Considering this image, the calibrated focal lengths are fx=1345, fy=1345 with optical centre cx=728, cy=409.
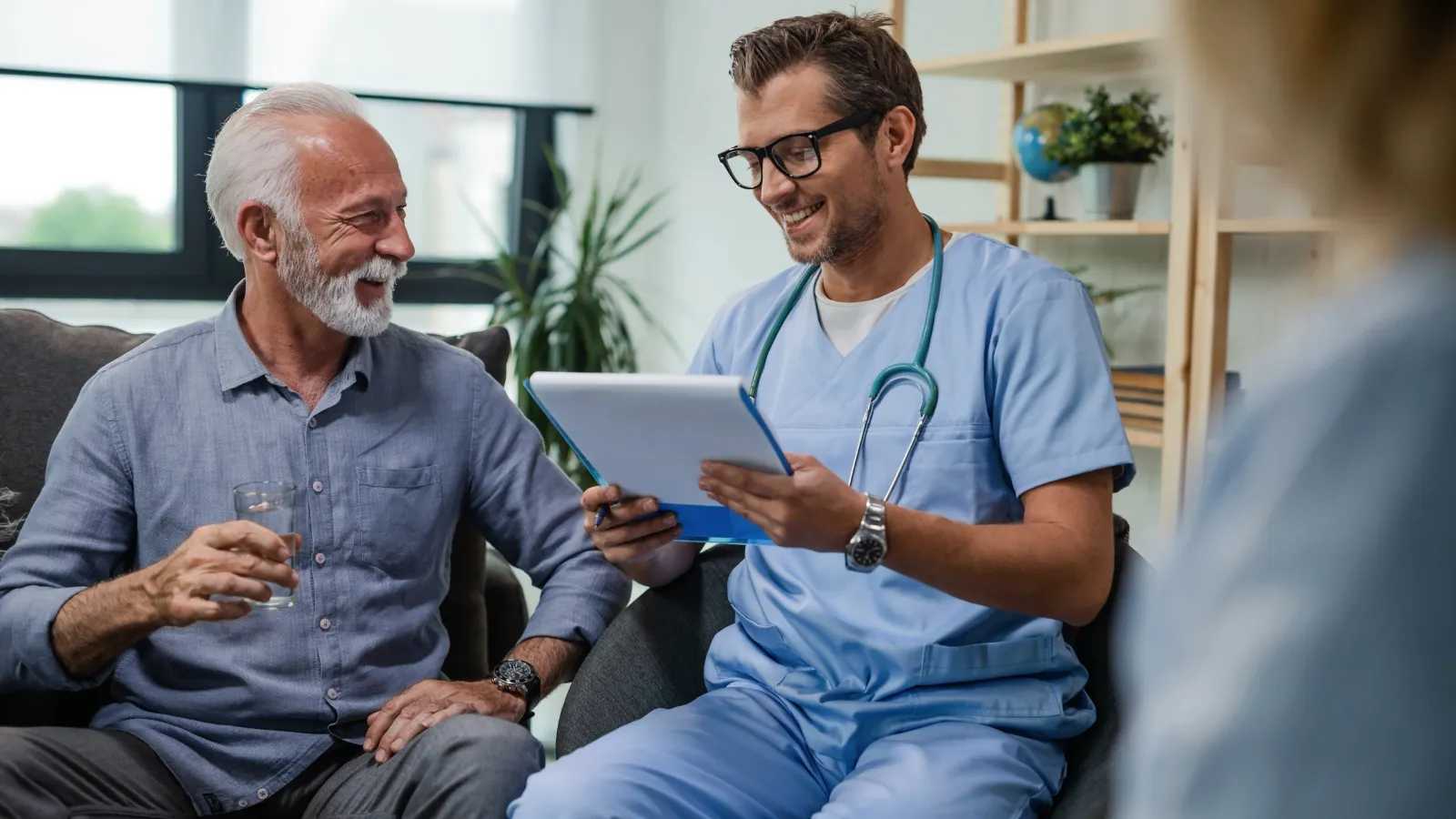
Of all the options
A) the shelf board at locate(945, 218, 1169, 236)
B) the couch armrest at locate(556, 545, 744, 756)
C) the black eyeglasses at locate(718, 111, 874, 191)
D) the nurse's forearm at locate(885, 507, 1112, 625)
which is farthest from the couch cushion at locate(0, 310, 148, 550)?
the shelf board at locate(945, 218, 1169, 236)

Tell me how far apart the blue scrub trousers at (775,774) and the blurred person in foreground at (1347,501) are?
2.93 feet

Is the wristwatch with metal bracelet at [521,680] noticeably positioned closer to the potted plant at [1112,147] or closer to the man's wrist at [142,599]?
the man's wrist at [142,599]

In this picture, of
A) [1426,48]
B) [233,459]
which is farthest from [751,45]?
[1426,48]

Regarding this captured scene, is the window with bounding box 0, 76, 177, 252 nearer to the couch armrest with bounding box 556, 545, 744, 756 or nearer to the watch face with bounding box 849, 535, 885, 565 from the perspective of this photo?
the couch armrest with bounding box 556, 545, 744, 756

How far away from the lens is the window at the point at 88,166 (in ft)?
12.3

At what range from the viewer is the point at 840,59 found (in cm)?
159

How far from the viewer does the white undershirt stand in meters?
1.59

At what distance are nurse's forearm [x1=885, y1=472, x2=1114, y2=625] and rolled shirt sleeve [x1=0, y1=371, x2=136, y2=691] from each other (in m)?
0.93

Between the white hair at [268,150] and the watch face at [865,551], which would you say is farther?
the white hair at [268,150]

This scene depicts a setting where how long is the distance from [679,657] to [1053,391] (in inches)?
22.5

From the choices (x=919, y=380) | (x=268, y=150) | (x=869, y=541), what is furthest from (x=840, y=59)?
(x=268, y=150)

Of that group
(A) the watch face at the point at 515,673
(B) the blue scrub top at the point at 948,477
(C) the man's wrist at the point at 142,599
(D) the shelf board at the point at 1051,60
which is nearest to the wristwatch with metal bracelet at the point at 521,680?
(A) the watch face at the point at 515,673

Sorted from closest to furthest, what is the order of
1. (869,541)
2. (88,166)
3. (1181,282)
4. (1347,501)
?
(1347,501) → (869,541) → (1181,282) → (88,166)

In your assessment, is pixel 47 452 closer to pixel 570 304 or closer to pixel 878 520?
pixel 878 520
